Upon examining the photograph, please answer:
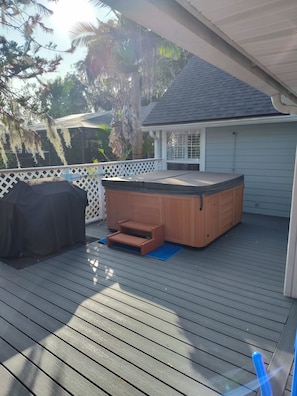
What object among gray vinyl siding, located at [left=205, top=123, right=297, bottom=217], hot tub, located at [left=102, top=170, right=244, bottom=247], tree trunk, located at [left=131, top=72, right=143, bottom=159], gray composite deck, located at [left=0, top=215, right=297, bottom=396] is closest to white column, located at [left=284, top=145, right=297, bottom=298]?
gray composite deck, located at [left=0, top=215, right=297, bottom=396]

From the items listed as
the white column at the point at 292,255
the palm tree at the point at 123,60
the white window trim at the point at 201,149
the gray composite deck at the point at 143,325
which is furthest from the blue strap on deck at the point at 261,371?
the palm tree at the point at 123,60

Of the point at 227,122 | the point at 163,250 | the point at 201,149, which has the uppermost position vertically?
the point at 227,122

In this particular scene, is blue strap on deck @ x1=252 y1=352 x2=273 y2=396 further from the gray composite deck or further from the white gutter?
the white gutter

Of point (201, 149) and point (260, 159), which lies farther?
point (201, 149)

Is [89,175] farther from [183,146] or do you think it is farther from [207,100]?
[207,100]

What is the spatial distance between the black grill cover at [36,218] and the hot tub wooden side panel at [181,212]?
96 centimetres

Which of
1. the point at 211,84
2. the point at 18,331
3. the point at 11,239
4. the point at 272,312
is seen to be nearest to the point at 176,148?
the point at 211,84

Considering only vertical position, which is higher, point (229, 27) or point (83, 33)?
point (83, 33)

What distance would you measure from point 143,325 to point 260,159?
4.85 meters

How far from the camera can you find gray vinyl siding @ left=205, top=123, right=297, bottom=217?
5.59 m

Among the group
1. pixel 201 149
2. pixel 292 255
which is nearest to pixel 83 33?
pixel 201 149

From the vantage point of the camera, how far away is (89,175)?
5414mm

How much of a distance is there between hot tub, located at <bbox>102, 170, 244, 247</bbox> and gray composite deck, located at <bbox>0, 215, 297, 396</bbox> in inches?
18.6

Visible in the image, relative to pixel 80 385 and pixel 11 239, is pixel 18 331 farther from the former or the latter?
pixel 11 239
